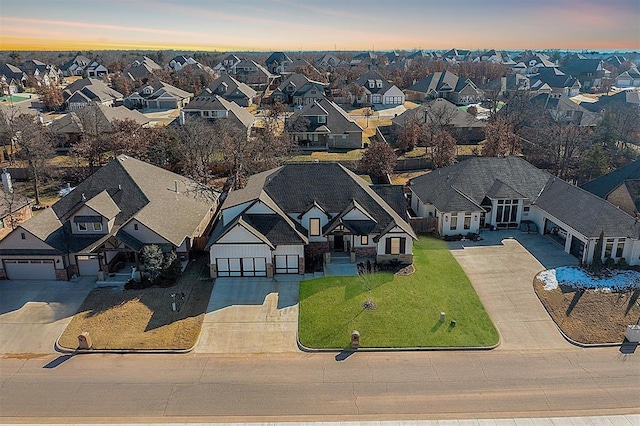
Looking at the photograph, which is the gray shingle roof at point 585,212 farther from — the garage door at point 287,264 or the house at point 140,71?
the house at point 140,71

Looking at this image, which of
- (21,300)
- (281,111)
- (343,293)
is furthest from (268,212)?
(281,111)

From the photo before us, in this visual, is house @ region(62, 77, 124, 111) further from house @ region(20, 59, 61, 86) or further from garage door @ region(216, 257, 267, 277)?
garage door @ region(216, 257, 267, 277)

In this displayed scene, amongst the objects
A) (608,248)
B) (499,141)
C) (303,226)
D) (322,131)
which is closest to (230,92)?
(322,131)

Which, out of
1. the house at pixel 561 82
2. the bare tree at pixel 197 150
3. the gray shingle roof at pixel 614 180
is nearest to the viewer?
the gray shingle roof at pixel 614 180

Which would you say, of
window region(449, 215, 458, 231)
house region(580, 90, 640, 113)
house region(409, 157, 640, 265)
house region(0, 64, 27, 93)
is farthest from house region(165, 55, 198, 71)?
window region(449, 215, 458, 231)

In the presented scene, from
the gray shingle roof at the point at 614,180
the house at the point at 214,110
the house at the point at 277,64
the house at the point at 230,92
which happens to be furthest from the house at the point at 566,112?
the house at the point at 277,64

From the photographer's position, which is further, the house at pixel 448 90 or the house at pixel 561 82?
the house at pixel 561 82

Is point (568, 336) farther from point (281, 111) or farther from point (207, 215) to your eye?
point (281, 111)
